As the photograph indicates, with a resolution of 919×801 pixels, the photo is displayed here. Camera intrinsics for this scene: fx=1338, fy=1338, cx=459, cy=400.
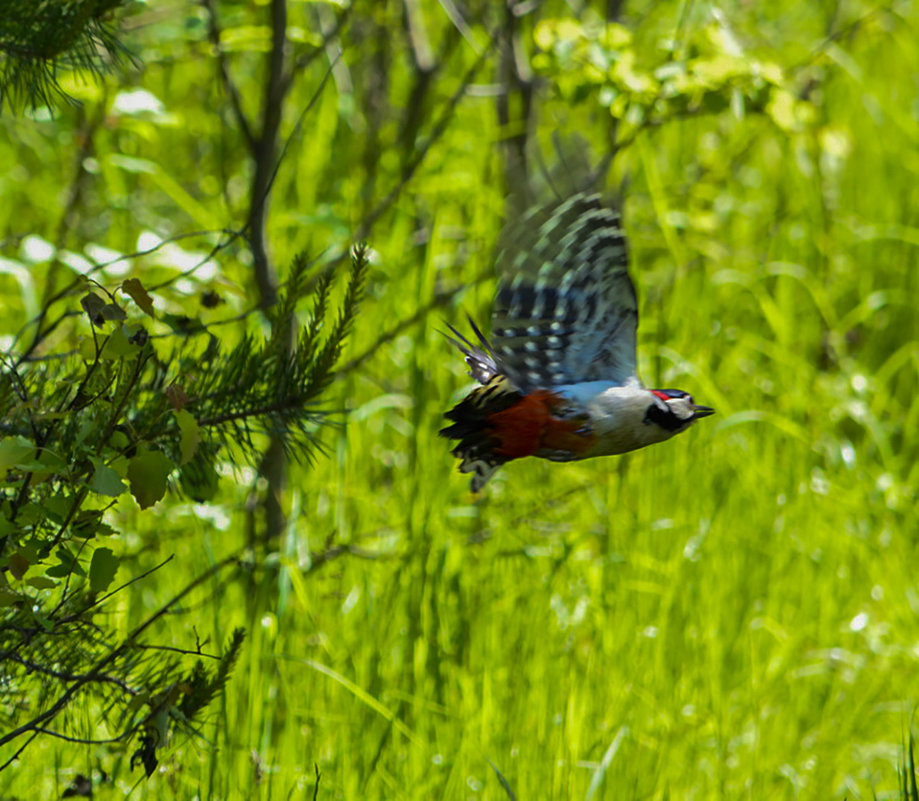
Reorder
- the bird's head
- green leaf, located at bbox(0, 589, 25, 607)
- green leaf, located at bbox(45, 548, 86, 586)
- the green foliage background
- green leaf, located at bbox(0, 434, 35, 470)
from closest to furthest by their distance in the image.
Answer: green leaf, located at bbox(0, 434, 35, 470), green leaf, located at bbox(0, 589, 25, 607), green leaf, located at bbox(45, 548, 86, 586), the bird's head, the green foliage background

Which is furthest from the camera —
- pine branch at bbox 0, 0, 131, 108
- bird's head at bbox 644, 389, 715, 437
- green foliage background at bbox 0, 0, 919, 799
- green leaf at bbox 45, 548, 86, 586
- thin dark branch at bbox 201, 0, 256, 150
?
thin dark branch at bbox 201, 0, 256, 150

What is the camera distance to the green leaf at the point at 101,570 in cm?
155

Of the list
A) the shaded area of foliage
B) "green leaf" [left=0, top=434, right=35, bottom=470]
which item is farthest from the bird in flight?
"green leaf" [left=0, top=434, right=35, bottom=470]

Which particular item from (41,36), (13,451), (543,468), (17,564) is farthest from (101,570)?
(543,468)

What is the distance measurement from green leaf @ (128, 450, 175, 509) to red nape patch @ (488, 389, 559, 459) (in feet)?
2.25

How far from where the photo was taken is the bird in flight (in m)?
2.03

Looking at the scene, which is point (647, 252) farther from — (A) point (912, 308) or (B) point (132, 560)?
(B) point (132, 560)

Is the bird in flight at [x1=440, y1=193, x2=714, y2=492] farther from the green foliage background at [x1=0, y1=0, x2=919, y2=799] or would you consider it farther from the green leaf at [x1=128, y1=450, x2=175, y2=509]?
the green leaf at [x1=128, y1=450, x2=175, y2=509]

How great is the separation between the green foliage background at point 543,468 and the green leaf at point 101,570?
2.11 feet

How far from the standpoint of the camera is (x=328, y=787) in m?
2.53

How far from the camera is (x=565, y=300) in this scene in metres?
2.10

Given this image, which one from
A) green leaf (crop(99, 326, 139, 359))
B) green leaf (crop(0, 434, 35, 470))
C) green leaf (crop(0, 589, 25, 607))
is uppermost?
green leaf (crop(99, 326, 139, 359))

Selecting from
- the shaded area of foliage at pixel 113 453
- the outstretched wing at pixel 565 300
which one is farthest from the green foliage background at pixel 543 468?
the outstretched wing at pixel 565 300

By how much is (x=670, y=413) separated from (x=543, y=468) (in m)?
1.60
